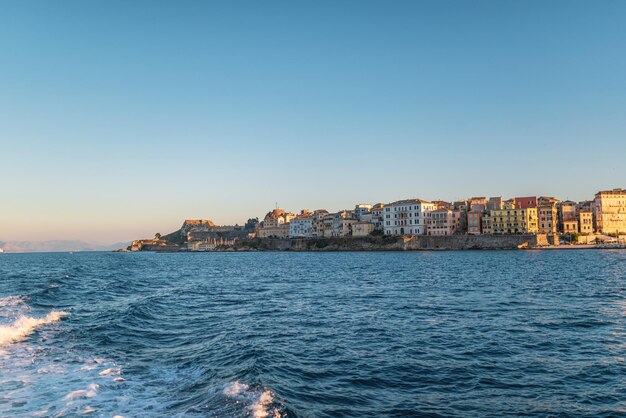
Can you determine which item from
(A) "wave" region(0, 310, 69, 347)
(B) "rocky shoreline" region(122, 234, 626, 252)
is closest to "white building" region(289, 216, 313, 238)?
(B) "rocky shoreline" region(122, 234, 626, 252)

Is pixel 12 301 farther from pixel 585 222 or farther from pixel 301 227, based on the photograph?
pixel 301 227

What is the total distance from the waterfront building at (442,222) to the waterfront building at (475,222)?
132 inches

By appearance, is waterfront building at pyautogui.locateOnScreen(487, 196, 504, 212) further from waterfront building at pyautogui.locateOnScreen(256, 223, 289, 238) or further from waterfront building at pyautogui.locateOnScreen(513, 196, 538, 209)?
waterfront building at pyautogui.locateOnScreen(256, 223, 289, 238)

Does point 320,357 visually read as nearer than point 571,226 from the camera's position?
Yes

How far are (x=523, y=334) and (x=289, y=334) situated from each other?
8472 mm

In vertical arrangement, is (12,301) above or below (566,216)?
below

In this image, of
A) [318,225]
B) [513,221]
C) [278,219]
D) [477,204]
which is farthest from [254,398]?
[278,219]

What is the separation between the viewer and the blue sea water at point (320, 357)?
10781 millimetres

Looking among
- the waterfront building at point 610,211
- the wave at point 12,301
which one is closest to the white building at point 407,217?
the waterfront building at point 610,211

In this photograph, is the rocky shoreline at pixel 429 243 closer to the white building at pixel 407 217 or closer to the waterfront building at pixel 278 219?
the white building at pixel 407 217

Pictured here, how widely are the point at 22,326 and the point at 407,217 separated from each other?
111 meters

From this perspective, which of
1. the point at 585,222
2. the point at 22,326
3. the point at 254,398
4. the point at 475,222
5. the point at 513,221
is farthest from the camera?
the point at 475,222

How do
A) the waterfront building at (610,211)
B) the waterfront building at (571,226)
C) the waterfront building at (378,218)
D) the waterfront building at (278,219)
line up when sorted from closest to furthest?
the waterfront building at (571,226)
the waterfront building at (610,211)
the waterfront building at (378,218)
the waterfront building at (278,219)

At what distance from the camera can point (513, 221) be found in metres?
115
